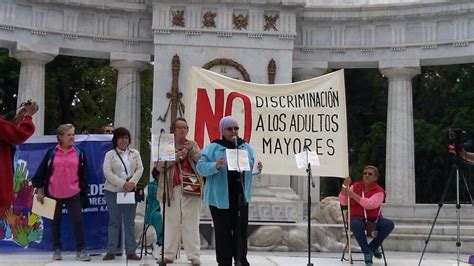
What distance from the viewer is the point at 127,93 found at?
24.8 m

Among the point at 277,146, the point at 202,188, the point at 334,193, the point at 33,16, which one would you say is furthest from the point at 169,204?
the point at 334,193

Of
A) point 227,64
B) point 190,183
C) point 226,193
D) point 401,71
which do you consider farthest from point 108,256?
point 401,71

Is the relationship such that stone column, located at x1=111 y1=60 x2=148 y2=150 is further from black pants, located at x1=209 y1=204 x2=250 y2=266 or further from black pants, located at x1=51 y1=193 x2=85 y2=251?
black pants, located at x1=209 y1=204 x2=250 y2=266

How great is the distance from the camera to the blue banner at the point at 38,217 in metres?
12.8

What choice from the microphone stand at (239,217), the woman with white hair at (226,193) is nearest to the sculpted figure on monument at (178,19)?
the woman with white hair at (226,193)

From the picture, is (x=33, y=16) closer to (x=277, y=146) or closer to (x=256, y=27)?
(x=256, y=27)

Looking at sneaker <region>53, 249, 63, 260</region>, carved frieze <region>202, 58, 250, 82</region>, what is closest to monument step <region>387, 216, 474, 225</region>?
carved frieze <region>202, 58, 250, 82</region>

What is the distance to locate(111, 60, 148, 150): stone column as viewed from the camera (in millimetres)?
24656

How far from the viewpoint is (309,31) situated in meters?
25.8

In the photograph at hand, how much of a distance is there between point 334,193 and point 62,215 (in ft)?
120

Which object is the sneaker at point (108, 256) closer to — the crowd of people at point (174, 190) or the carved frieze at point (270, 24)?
the crowd of people at point (174, 190)

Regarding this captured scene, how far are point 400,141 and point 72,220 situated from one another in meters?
16.1

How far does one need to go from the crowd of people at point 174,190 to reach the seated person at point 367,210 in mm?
19

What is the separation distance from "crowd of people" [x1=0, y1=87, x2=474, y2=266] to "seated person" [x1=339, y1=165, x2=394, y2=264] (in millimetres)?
19
